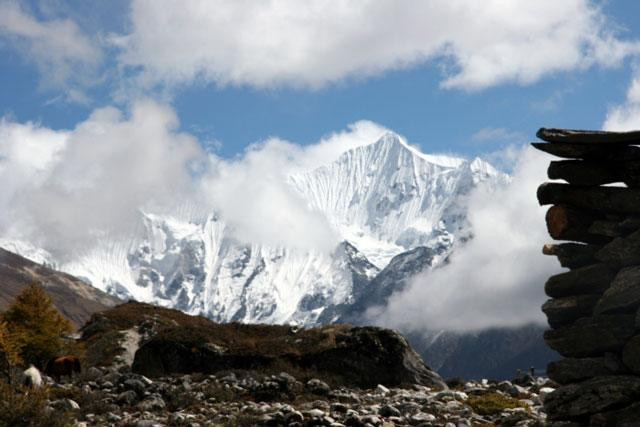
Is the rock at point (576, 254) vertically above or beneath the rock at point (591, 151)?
beneath

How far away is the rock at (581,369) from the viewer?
17453 millimetres

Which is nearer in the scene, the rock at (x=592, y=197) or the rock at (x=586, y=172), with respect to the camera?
the rock at (x=592, y=197)

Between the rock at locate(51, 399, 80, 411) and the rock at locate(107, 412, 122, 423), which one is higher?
the rock at locate(51, 399, 80, 411)

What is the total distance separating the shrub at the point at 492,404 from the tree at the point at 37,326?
27.3m

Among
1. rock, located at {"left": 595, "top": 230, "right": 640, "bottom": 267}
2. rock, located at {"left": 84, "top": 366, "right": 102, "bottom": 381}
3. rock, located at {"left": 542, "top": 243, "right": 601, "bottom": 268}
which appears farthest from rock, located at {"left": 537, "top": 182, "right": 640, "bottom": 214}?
rock, located at {"left": 84, "top": 366, "right": 102, "bottom": 381}

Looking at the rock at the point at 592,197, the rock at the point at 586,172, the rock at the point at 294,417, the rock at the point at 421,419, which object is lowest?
the rock at the point at 294,417

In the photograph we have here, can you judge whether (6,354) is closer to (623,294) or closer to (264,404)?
(264,404)

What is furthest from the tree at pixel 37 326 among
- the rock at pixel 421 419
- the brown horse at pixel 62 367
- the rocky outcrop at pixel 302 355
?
the rock at pixel 421 419

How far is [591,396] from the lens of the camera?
1742 cm

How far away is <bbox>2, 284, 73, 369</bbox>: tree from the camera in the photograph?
45.2 meters

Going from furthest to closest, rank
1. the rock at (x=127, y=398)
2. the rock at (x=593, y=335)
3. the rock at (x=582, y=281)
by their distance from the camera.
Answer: the rock at (x=127, y=398), the rock at (x=582, y=281), the rock at (x=593, y=335)

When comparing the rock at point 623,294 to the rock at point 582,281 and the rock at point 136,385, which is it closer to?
the rock at point 582,281

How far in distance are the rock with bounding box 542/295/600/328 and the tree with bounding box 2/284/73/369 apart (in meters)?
33.4

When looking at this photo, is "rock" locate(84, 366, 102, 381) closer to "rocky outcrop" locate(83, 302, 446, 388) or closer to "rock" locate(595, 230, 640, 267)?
"rocky outcrop" locate(83, 302, 446, 388)
